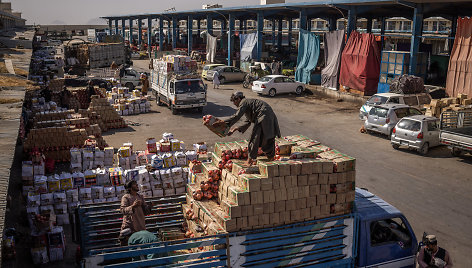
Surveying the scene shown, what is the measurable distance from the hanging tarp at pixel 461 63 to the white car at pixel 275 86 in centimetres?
989

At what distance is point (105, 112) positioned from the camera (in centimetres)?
2086

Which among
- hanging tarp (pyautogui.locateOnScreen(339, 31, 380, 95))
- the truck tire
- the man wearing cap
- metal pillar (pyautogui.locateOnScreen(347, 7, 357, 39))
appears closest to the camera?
the man wearing cap

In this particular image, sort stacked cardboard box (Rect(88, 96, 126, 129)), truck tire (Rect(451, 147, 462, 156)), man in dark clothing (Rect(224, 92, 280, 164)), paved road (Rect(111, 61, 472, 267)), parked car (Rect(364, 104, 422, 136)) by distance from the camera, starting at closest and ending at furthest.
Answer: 1. man in dark clothing (Rect(224, 92, 280, 164))
2. paved road (Rect(111, 61, 472, 267))
3. truck tire (Rect(451, 147, 462, 156))
4. parked car (Rect(364, 104, 422, 136))
5. stacked cardboard box (Rect(88, 96, 126, 129))

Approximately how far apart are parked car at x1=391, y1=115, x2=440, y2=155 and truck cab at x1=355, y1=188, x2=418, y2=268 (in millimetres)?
10279

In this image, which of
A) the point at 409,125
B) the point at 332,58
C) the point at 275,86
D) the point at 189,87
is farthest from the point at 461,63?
the point at 189,87

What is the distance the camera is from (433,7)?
27.2 metres

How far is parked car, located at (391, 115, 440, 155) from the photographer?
1694 centimetres

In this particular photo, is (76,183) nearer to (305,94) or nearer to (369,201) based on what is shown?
(369,201)

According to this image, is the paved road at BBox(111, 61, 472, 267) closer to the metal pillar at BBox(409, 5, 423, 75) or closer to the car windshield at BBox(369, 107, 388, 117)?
the car windshield at BBox(369, 107, 388, 117)

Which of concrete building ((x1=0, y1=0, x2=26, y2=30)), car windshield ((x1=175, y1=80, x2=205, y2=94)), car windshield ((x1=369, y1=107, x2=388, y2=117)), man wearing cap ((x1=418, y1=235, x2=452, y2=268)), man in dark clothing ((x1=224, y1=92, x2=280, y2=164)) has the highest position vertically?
concrete building ((x1=0, y1=0, x2=26, y2=30))

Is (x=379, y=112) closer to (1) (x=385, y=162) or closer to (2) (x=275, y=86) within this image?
(1) (x=385, y=162)

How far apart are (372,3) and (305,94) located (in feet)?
25.0

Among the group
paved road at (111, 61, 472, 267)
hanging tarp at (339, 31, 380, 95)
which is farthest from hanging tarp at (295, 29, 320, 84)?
paved road at (111, 61, 472, 267)

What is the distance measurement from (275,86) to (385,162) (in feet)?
48.8
